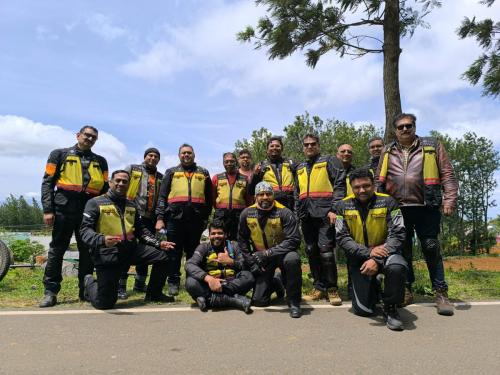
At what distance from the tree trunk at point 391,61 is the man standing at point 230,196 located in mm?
3189

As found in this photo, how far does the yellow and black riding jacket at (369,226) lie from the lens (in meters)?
4.44

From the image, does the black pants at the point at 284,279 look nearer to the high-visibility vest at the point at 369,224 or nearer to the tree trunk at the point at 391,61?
the high-visibility vest at the point at 369,224

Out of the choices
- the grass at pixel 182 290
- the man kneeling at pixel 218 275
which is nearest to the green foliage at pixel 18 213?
the grass at pixel 182 290

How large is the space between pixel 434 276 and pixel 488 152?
3544cm

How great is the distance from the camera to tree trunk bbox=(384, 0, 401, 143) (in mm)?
7613

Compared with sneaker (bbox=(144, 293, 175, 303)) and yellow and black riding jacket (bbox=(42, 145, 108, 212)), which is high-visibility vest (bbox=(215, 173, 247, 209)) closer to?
sneaker (bbox=(144, 293, 175, 303))

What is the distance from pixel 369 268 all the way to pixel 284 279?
3.34 ft

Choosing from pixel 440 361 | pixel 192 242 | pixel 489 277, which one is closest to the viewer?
pixel 440 361

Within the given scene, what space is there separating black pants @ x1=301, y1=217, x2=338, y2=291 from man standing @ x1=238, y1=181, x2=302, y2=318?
1.53 feet

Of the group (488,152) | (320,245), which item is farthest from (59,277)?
(488,152)

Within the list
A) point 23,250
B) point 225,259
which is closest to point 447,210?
point 225,259

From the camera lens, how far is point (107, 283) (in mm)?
4863

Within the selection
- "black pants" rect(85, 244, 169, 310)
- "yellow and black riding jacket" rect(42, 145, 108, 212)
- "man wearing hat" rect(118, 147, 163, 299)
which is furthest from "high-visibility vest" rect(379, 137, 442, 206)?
"yellow and black riding jacket" rect(42, 145, 108, 212)

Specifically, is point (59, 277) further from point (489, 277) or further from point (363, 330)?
point (489, 277)
